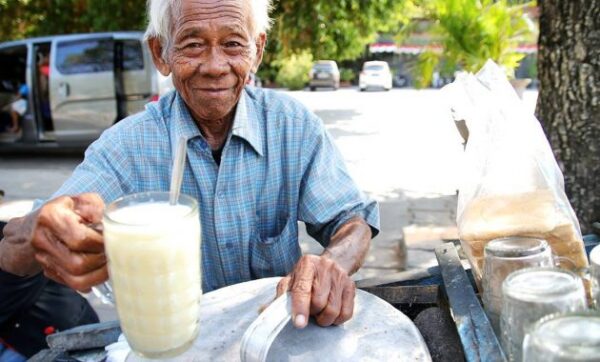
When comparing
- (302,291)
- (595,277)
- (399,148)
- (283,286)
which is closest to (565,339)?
(595,277)

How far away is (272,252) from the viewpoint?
6.44 feet

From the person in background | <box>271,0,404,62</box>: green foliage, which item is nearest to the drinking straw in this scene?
<box>271,0,404,62</box>: green foliage

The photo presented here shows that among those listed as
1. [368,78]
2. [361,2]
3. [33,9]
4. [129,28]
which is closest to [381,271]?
[361,2]

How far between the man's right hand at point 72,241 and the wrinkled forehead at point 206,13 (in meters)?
0.67

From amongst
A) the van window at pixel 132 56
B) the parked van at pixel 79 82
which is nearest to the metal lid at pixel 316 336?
the parked van at pixel 79 82

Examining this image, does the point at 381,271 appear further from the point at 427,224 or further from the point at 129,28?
the point at 129,28

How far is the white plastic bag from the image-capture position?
1.38 metres

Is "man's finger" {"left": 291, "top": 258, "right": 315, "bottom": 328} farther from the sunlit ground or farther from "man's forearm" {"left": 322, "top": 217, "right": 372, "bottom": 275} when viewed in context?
the sunlit ground

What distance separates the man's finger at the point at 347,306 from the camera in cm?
130

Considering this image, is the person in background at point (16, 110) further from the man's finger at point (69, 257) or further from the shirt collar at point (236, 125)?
the man's finger at point (69, 257)

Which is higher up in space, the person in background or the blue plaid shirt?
the blue plaid shirt

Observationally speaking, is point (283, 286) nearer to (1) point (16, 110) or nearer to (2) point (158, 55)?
(2) point (158, 55)

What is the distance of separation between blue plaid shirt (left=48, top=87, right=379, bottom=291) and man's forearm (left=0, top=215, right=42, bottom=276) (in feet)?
1.12

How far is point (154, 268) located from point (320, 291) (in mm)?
422
